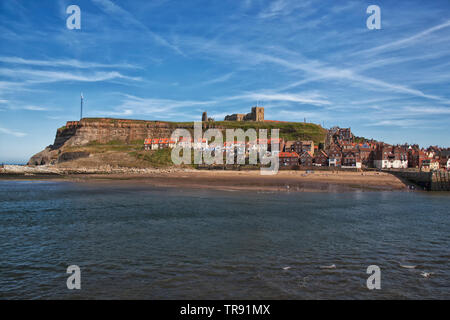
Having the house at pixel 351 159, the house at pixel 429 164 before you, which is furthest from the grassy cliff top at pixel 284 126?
the house at pixel 429 164

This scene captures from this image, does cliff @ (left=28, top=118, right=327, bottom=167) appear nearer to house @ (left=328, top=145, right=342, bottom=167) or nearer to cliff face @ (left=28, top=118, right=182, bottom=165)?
cliff face @ (left=28, top=118, right=182, bottom=165)

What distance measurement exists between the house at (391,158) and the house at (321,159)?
13.7 meters

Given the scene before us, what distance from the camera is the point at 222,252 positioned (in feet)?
49.8

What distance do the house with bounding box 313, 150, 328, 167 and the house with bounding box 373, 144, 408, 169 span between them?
13719 mm

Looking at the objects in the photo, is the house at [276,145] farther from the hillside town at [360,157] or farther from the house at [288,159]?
the house at [288,159]

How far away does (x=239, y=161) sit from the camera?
288 feet

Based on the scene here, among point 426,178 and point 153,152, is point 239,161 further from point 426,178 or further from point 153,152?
point 426,178

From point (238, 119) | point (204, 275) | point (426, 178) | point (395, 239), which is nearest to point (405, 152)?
point (426, 178)

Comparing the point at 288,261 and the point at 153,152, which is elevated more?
the point at 153,152

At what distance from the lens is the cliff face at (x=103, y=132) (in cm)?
12800

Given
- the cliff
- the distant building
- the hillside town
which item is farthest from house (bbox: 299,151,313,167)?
the distant building

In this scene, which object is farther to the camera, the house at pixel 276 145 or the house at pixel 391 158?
the house at pixel 276 145

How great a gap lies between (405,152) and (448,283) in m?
79.6

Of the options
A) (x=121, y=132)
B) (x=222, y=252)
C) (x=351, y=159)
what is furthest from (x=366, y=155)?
(x=121, y=132)
